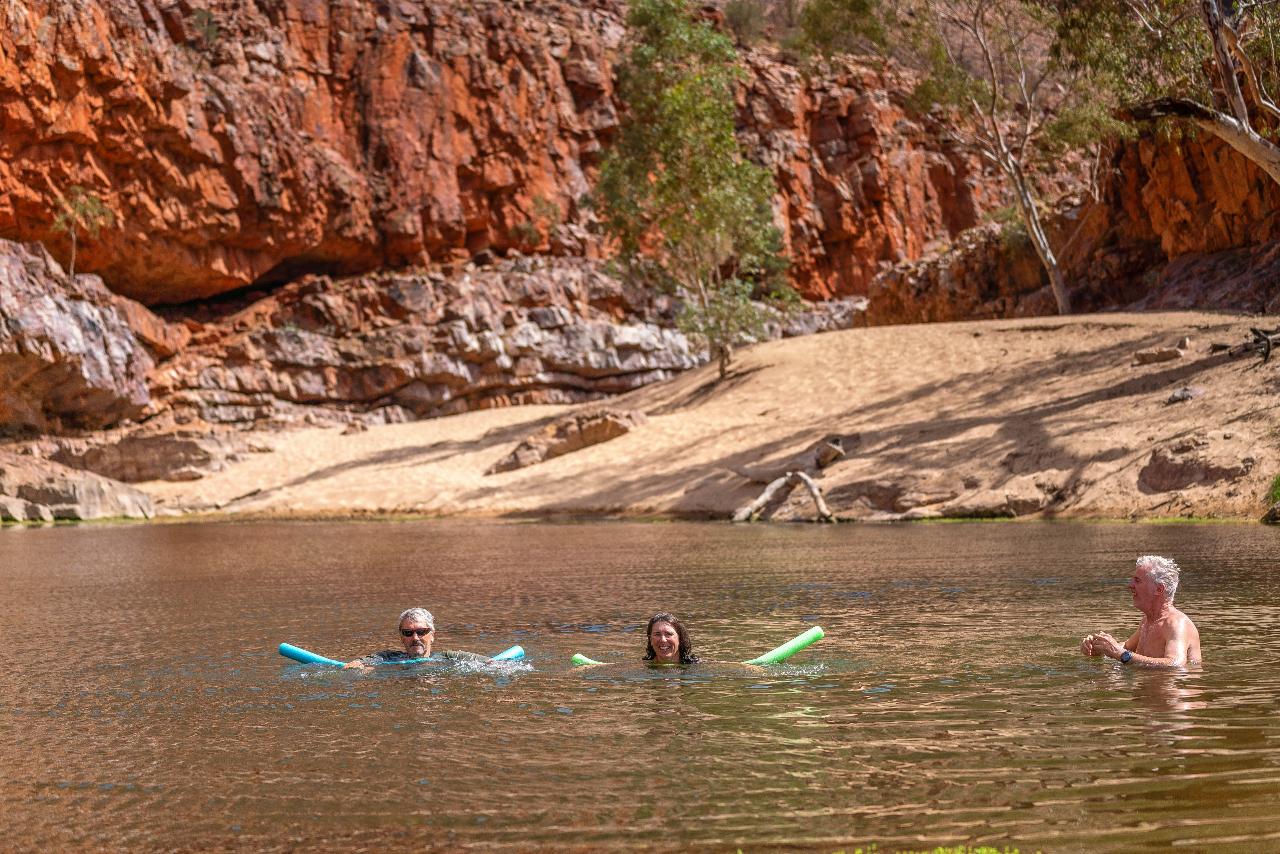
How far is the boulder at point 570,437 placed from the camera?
1640 inches

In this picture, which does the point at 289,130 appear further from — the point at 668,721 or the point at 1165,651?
the point at 1165,651

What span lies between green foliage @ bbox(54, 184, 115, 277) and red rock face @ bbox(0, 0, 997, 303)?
66 cm

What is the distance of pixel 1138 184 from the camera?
44531mm

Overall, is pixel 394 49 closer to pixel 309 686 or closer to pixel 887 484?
pixel 887 484

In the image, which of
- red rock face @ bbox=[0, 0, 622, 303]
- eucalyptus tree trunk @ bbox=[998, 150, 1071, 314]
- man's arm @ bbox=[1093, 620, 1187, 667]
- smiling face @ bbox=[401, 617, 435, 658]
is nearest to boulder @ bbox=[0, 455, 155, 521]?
red rock face @ bbox=[0, 0, 622, 303]

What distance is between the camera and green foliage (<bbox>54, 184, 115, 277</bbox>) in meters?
55.1

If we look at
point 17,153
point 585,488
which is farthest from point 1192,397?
point 17,153

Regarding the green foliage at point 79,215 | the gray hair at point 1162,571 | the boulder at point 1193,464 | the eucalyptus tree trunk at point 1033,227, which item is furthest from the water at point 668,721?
the green foliage at point 79,215

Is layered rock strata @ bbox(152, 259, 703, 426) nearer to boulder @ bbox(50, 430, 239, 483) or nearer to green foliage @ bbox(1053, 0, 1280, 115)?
boulder @ bbox(50, 430, 239, 483)

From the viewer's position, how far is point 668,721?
8172 millimetres

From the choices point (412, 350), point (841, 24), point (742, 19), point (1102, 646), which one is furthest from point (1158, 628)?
point (742, 19)

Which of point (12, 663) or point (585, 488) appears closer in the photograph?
point (12, 663)

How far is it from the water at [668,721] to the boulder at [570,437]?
24196mm

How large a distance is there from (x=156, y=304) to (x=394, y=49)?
17.9 meters
